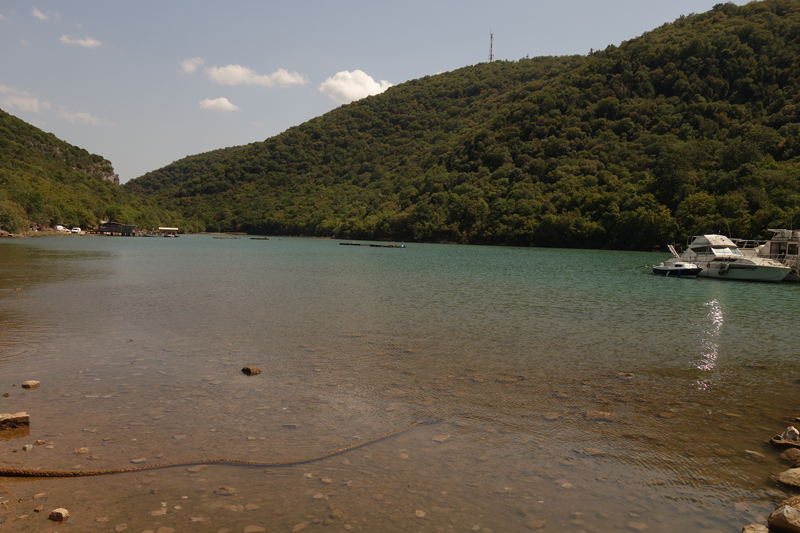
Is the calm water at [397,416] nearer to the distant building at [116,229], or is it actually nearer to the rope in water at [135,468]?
the rope in water at [135,468]

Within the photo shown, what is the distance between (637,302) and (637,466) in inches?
938

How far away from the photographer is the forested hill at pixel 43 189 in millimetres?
120363

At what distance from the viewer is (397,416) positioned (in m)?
9.41

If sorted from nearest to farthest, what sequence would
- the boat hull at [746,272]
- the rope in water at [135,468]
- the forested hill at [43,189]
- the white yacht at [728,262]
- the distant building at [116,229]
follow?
the rope in water at [135,468] < the boat hull at [746,272] < the white yacht at [728,262] < the forested hill at [43,189] < the distant building at [116,229]

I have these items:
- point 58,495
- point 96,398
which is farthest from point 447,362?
point 58,495

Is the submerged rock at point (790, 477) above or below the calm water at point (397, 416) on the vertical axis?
above

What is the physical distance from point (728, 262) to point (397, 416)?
166ft

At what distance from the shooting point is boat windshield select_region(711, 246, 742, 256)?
49062 millimetres

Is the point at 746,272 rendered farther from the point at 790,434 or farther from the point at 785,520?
the point at 785,520

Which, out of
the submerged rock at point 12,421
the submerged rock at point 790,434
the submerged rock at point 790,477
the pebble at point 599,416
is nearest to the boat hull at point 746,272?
the submerged rock at point 790,434

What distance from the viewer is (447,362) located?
543 inches

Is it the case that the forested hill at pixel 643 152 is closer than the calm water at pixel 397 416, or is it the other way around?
the calm water at pixel 397 416

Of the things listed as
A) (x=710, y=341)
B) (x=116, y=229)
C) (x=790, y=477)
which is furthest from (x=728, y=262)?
(x=116, y=229)

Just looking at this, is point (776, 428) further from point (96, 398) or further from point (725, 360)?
point (96, 398)
